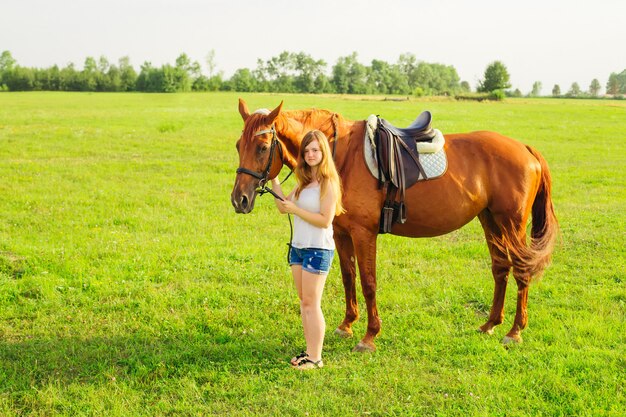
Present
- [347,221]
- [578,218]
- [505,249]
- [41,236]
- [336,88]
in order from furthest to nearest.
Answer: [336,88] → [578,218] → [41,236] → [505,249] → [347,221]

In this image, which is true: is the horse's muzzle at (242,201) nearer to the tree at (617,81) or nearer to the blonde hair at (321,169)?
the blonde hair at (321,169)

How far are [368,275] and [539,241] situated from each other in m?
1.96

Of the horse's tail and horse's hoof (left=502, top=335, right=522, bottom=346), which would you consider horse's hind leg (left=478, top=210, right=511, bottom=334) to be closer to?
the horse's tail

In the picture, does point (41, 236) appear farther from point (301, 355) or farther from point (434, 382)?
point (434, 382)

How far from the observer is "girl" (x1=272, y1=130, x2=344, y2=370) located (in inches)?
186

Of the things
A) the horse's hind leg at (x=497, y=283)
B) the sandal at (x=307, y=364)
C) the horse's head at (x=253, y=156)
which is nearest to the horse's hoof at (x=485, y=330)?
the horse's hind leg at (x=497, y=283)

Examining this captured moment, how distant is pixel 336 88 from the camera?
338ft

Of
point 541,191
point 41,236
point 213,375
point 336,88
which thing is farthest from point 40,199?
point 336,88

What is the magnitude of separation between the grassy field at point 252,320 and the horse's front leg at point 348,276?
0.49ft

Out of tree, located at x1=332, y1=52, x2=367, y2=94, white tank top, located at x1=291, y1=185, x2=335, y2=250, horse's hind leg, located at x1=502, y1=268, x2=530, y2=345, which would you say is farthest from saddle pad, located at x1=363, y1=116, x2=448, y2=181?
tree, located at x1=332, y1=52, x2=367, y2=94

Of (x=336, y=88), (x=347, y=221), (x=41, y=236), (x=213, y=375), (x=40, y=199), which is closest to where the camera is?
(x=213, y=375)

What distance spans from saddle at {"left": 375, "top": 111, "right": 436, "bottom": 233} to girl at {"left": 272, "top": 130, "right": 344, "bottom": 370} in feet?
2.00

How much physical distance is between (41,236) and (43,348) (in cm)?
439

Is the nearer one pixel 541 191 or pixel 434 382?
pixel 434 382
